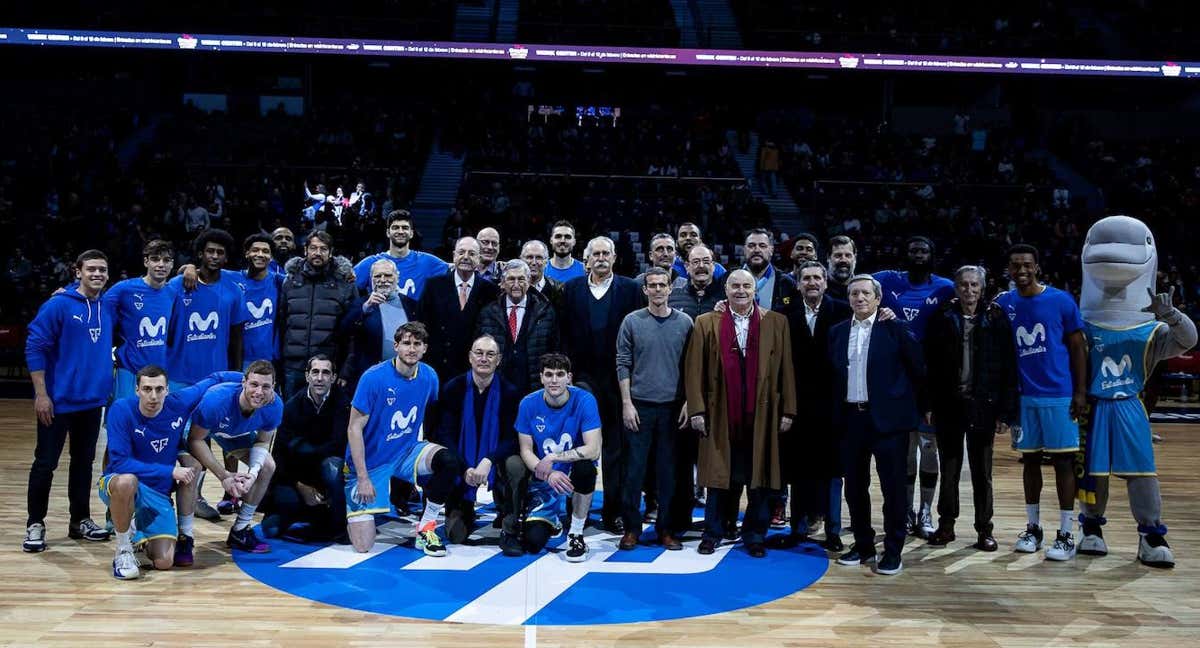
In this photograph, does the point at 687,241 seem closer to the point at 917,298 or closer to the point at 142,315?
the point at 917,298

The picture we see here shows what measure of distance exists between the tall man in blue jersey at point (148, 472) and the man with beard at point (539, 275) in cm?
196

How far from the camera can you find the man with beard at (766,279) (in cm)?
569

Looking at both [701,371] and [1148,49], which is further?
[1148,49]

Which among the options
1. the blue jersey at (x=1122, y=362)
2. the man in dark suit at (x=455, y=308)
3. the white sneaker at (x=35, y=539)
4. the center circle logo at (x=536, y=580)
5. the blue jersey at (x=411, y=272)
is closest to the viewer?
the center circle logo at (x=536, y=580)

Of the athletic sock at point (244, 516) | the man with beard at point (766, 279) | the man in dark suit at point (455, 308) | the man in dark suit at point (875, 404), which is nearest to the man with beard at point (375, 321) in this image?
the man in dark suit at point (455, 308)

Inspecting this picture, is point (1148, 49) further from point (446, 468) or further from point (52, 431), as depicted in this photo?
point (52, 431)

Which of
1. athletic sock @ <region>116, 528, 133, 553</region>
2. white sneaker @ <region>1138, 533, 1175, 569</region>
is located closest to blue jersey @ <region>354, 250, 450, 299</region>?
athletic sock @ <region>116, 528, 133, 553</region>

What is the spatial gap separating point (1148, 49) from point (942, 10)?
4.03 meters

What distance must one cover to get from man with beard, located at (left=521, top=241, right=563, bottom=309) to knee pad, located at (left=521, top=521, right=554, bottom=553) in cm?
127

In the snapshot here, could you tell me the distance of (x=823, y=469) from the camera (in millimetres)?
5496

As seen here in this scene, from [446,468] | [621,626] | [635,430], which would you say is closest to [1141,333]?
[635,430]

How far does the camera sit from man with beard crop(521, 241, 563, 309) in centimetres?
583

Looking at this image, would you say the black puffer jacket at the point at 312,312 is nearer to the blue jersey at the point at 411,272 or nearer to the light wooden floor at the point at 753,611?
the blue jersey at the point at 411,272

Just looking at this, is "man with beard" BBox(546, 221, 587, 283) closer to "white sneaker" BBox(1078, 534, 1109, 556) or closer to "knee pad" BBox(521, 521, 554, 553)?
"knee pad" BBox(521, 521, 554, 553)
